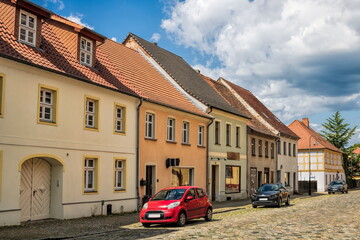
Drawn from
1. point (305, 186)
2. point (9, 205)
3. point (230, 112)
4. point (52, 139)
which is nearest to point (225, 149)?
point (230, 112)

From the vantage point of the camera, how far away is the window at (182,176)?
95.9ft

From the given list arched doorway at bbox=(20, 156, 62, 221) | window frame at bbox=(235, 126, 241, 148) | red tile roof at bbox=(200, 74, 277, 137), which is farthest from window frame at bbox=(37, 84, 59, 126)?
red tile roof at bbox=(200, 74, 277, 137)

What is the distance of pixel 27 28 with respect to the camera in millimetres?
19469

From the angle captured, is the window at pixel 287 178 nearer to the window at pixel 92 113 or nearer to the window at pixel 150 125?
the window at pixel 150 125

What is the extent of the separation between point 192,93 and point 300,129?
45107 mm

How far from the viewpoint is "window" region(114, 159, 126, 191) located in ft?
77.8

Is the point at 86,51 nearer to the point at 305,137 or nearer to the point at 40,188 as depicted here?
the point at 40,188

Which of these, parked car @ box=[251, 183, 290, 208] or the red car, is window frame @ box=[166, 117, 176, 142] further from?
the red car

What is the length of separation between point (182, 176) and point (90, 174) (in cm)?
962

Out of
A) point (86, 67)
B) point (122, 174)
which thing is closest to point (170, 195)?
point (122, 174)

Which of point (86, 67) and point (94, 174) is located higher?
point (86, 67)

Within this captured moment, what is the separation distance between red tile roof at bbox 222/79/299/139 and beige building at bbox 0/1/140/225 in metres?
25.6

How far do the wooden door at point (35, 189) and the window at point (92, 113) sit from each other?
9.77ft

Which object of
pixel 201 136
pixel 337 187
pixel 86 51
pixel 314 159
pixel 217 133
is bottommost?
pixel 337 187
